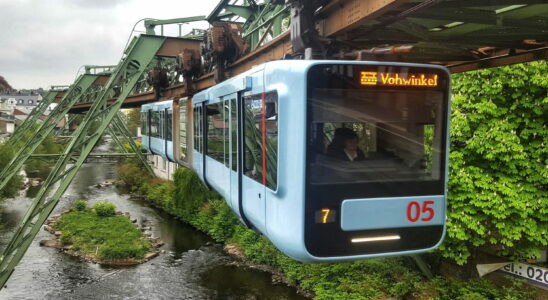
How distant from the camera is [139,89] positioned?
118ft

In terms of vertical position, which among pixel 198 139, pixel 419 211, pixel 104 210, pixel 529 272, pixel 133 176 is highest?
pixel 198 139

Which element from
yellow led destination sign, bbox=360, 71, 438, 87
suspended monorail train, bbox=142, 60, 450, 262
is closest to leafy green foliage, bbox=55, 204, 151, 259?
suspended monorail train, bbox=142, 60, 450, 262

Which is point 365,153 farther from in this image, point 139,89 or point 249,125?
point 139,89

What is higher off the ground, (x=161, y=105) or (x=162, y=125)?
(x=161, y=105)

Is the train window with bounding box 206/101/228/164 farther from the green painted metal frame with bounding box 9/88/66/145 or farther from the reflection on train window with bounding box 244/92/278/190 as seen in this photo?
the green painted metal frame with bounding box 9/88/66/145

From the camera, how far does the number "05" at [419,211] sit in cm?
561

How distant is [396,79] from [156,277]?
1785 centimetres

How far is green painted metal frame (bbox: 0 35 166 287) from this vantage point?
12305 millimetres

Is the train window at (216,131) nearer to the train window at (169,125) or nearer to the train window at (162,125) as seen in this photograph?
the train window at (169,125)

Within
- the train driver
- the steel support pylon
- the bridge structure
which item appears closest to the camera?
the train driver

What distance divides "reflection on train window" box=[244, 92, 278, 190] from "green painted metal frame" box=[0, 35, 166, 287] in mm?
7518

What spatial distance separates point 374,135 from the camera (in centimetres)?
530

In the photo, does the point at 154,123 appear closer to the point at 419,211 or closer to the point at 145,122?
the point at 145,122

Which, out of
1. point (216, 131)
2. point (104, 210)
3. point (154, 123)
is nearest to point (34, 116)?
point (104, 210)
